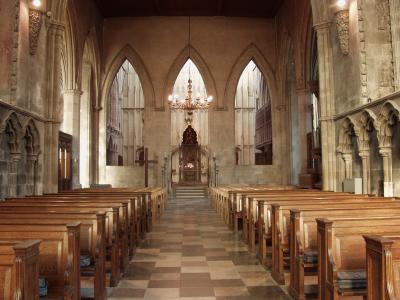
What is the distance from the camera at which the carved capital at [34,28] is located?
30.6 ft

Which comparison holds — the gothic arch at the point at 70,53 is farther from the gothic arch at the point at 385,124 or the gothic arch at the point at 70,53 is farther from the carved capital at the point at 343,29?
the gothic arch at the point at 385,124

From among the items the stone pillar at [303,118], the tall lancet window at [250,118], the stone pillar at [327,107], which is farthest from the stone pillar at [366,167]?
the tall lancet window at [250,118]

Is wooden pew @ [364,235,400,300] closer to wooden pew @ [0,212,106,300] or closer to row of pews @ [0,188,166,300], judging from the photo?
row of pews @ [0,188,166,300]

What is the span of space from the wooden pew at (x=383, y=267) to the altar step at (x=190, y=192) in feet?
51.2

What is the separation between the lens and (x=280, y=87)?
18219mm

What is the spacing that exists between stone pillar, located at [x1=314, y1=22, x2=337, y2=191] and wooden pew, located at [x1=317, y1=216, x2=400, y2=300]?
23.0 feet

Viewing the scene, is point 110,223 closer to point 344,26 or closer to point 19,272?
point 19,272

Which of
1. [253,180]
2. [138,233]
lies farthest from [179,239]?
[253,180]

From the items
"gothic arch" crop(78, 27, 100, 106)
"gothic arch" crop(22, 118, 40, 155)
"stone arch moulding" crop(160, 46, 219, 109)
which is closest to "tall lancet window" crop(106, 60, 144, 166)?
"gothic arch" crop(78, 27, 100, 106)

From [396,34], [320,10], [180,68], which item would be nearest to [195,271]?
[396,34]

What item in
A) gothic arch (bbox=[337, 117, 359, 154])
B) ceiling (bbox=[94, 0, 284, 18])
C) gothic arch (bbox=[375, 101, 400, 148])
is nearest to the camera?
gothic arch (bbox=[375, 101, 400, 148])

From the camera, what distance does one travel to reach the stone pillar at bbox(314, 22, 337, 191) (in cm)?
1016

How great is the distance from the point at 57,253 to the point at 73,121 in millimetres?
12262

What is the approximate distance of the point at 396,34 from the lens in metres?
8.05
